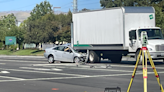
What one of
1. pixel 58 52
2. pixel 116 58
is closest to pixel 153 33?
pixel 116 58

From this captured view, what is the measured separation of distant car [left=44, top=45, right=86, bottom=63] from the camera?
79.2ft

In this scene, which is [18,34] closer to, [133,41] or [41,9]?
A: [41,9]

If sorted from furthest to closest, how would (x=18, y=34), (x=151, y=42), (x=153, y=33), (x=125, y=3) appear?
1. (x=18, y=34)
2. (x=125, y=3)
3. (x=153, y=33)
4. (x=151, y=42)

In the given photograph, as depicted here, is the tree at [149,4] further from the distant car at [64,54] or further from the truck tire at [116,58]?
the distant car at [64,54]

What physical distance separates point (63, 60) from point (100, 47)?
306 centimetres

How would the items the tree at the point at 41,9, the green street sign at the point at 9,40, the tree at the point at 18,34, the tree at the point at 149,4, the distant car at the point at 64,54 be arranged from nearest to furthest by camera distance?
the distant car at the point at 64,54 → the tree at the point at 149,4 → the green street sign at the point at 9,40 → the tree at the point at 18,34 → the tree at the point at 41,9

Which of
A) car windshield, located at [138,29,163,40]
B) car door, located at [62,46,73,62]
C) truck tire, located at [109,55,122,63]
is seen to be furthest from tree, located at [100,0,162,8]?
car windshield, located at [138,29,163,40]

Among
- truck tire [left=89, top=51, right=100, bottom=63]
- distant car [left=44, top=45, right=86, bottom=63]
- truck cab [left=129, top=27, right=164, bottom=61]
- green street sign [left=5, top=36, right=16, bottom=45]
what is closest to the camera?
truck cab [left=129, top=27, right=164, bottom=61]

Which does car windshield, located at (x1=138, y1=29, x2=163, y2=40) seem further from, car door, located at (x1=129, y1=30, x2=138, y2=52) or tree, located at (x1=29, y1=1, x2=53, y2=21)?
tree, located at (x1=29, y1=1, x2=53, y2=21)

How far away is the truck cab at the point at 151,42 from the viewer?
798 inches

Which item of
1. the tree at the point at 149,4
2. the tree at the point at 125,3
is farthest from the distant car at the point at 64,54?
the tree at the point at 125,3

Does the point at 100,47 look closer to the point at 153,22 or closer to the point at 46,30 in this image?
the point at 153,22

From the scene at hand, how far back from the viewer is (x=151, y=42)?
67.3ft

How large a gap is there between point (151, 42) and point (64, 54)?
6912mm
